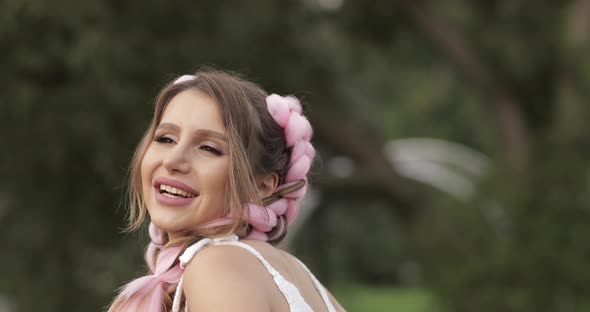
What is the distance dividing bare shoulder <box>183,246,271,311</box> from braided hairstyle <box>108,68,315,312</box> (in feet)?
0.40

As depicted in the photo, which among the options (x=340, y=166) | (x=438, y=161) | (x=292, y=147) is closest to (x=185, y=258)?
(x=292, y=147)

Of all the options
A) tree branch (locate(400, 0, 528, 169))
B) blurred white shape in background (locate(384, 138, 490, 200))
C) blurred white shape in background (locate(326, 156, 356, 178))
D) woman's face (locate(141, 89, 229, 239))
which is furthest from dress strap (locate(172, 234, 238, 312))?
blurred white shape in background (locate(384, 138, 490, 200))

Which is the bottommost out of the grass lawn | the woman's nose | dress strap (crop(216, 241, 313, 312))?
the grass lawn

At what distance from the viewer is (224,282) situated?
2.46 metres

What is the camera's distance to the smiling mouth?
2725 mm

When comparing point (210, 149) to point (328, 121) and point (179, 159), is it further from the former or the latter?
point (328, 121)

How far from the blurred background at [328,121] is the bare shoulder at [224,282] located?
659cm

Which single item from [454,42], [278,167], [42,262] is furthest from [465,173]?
[278,167]

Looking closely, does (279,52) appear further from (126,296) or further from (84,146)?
(126,296)

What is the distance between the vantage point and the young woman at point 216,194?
259 cm

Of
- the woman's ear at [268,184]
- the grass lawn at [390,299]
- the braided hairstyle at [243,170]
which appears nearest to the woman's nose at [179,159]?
the braided hairstyle at [243,170]

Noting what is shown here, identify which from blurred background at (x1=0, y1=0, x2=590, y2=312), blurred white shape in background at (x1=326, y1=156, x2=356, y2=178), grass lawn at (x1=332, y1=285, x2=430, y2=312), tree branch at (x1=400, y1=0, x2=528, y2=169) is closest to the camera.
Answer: blurred background at (x1=0, y1=0, x2=590, y2=312)

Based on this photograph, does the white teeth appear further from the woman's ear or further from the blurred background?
the blurred background

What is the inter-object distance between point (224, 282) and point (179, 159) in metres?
0.36
